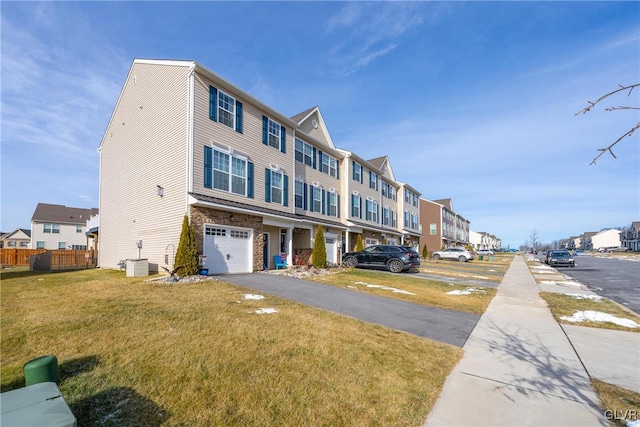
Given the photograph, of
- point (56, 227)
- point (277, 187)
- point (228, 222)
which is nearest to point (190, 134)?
point (228, 222)

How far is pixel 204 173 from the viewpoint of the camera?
13.6 metres

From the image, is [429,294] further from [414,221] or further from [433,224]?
[433,224]

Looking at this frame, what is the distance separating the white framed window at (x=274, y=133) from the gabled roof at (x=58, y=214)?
136ft

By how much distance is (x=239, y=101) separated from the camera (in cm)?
1576

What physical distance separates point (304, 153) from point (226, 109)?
721 cm

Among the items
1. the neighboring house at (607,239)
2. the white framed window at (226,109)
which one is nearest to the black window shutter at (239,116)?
the white framed window at (226,109)

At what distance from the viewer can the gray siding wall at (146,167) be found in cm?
1359

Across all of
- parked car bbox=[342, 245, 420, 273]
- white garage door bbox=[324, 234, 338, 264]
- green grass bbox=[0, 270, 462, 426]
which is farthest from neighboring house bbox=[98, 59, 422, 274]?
green grass bbox=[0, 270, 462, 426]

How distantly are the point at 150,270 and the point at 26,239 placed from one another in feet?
191

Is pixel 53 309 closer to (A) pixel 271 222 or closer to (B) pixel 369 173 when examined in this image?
(A) pixel 271 222

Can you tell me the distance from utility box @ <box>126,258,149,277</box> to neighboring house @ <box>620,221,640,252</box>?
380 ft

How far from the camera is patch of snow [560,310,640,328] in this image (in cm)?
747

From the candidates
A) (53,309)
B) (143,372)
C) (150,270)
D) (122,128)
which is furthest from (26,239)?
(143,372)

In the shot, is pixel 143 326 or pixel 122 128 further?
pixel 122 128
